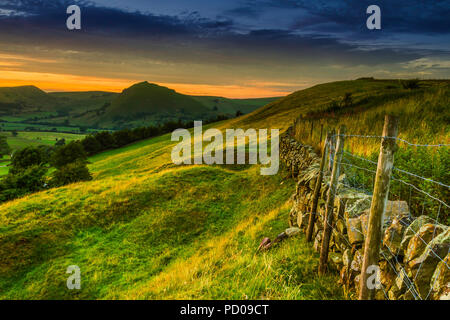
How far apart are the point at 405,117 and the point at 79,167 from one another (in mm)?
34363

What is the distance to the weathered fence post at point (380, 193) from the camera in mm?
3271

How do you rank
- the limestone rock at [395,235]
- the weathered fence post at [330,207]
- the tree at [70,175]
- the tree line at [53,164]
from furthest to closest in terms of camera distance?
the tree at [70,175], the tree line at [53,164], the weathered fence post at [330,207], the limestone rock at [395,235]

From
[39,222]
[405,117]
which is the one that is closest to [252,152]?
[405,117]

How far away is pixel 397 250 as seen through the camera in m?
3.58

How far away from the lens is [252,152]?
24109mm

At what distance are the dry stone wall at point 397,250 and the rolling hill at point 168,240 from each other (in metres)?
0.67

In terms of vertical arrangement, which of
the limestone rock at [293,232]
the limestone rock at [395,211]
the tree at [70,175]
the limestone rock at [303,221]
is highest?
the limestone rock at [395,211]

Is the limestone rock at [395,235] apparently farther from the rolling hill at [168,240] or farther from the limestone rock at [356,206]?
the rolling hill at [168,240]

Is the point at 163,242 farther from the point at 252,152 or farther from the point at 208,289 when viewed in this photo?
the point at 252,152

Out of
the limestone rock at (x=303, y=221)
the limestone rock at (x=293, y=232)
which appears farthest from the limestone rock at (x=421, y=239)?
the limestone rock at (x=293, y=232)

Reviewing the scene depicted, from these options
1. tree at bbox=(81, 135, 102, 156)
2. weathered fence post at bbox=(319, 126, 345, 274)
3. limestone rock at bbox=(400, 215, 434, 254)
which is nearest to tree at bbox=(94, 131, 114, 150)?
tree at bbox=(81, 135, 102, 156)

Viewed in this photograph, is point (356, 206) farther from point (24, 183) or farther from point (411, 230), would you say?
point (24, 183)

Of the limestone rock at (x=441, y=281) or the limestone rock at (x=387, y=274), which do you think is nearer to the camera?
the limestone rock at (x=441, y=281)
